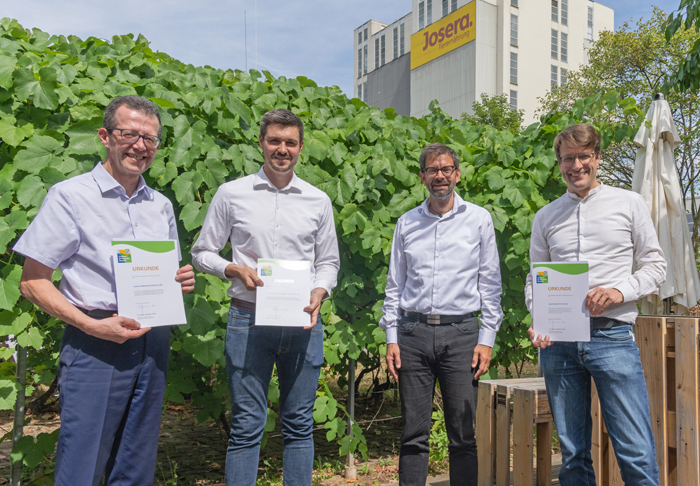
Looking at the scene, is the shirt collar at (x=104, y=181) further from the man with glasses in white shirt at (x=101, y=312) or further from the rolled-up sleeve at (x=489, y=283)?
the rolled-up sleeve at (x=489, y=283)

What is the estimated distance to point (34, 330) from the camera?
2.72m

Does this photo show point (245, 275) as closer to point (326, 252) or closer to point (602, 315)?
point (326, 252)

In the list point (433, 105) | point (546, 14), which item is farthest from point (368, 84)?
point (433, 105)

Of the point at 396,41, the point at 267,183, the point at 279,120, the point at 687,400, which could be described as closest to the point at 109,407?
the point at 267,183

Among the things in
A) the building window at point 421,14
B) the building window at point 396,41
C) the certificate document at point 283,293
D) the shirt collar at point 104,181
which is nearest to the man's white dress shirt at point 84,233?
the shirt collar at point 104,181

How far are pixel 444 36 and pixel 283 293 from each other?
155 feet

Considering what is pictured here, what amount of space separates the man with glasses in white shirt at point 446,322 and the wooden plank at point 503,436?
94 centimetres

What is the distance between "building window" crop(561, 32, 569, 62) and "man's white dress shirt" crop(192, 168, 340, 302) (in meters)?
49.3

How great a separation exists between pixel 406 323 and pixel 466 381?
404mm

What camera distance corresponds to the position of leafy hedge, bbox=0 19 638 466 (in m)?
2.70

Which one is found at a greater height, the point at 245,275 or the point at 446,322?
the point at 245,275

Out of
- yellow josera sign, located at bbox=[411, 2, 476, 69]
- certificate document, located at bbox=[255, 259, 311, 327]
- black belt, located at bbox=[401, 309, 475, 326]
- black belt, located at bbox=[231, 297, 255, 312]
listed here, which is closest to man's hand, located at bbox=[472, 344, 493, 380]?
black belt, located at bbox=[401, 309, 475, 326]

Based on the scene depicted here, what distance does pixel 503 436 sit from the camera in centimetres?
350

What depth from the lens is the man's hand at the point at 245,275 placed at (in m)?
2.24
